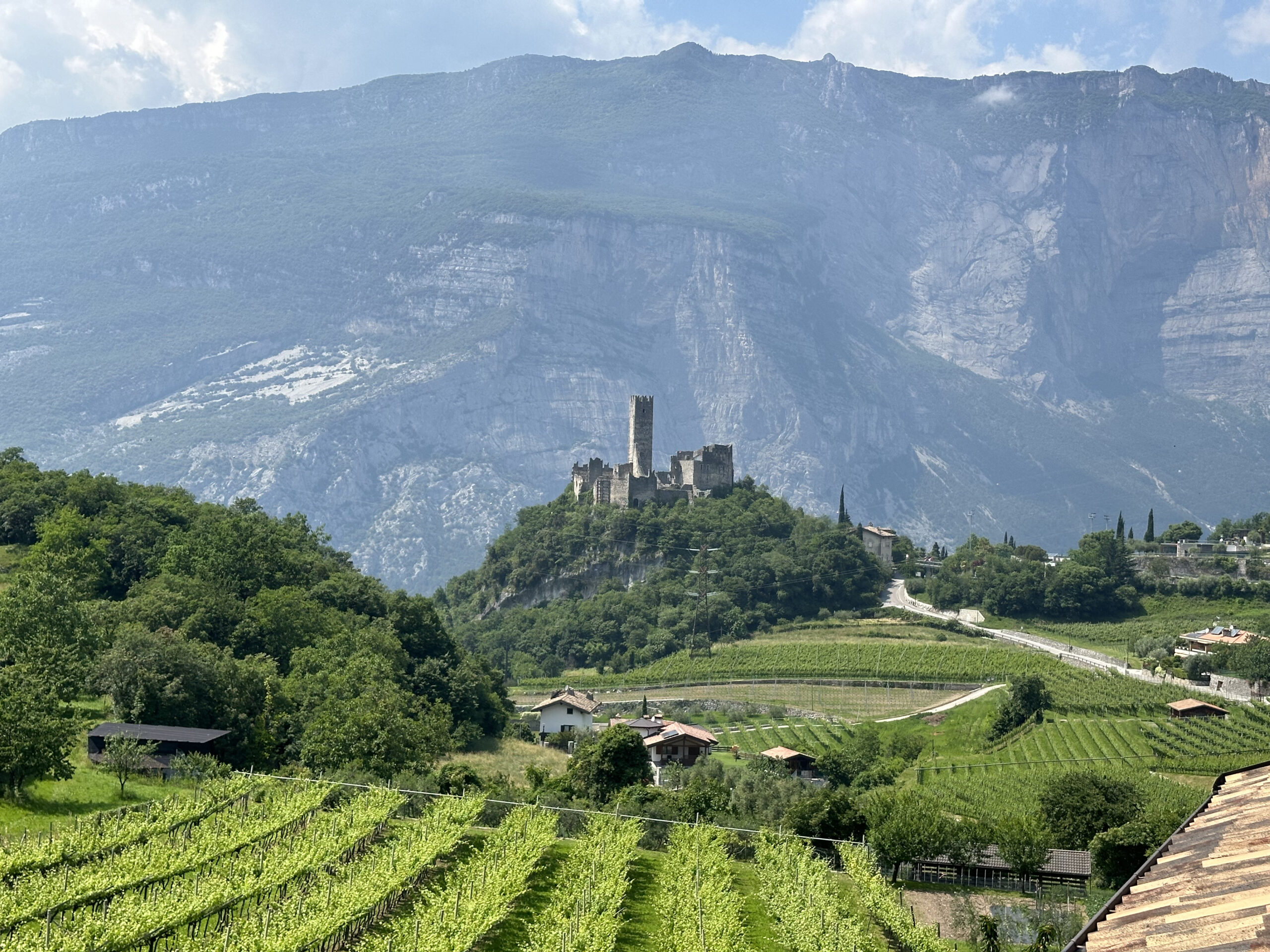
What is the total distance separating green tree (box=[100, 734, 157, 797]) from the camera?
37.8 metres

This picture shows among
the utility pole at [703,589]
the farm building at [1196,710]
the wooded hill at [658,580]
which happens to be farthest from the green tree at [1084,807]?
the wooded hill at [658,580]

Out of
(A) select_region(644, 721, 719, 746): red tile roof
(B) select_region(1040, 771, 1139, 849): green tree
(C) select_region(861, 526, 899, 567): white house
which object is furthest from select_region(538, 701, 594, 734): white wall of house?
(C) select_region(861, 526, 899, 567): white house

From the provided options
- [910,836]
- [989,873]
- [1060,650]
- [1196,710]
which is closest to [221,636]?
[910,836]

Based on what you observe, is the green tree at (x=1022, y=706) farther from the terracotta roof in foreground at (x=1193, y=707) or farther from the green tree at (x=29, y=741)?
the green tree at (x=29, y=741)

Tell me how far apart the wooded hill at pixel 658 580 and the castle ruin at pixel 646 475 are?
1.88 metres

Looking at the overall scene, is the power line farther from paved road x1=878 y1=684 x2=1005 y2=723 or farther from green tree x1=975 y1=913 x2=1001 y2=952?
paved road x1=878 y1=684 x2=1005 y2=723

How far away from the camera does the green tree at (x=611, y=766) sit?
163 feet

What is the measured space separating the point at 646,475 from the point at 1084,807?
273 ft

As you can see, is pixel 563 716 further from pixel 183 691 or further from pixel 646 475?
pixel 646 475

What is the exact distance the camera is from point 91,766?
40.0m

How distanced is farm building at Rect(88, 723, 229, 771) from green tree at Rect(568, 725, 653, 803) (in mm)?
12579

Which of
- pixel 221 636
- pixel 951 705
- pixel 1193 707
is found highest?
pixel 221 636

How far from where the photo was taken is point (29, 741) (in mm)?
33812

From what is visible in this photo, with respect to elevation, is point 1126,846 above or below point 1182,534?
below
